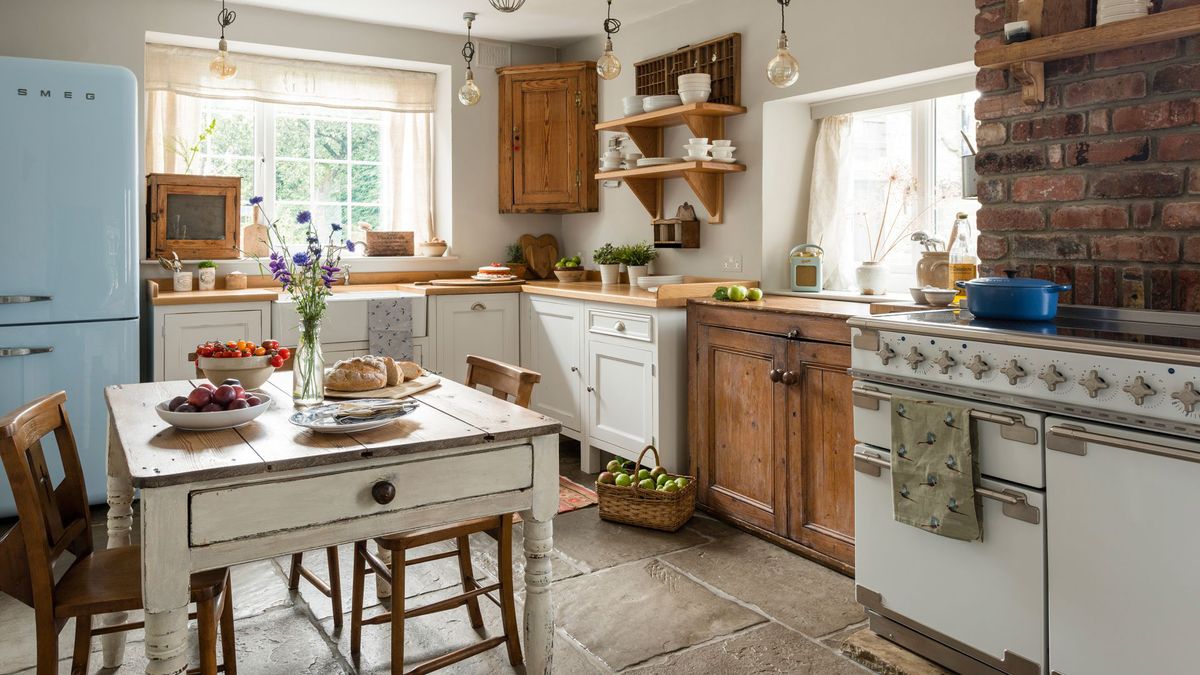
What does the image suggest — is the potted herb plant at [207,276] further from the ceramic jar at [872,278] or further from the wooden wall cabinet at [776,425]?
the ceramic jar at [872,278]

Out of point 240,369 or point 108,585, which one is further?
point 240,369

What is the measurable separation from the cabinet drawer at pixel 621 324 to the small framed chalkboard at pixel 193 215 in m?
2.07

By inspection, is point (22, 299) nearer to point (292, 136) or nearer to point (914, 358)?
point (292, 136)

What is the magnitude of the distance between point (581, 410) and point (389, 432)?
260 cm

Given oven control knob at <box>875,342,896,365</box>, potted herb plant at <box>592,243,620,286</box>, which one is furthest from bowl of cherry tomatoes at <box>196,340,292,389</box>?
potted herb plant at <box>592,243,620,286</box>

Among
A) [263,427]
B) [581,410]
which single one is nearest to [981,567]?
[263,427]

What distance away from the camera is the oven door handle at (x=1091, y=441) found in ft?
5.76

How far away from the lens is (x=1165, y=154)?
89.9 inches

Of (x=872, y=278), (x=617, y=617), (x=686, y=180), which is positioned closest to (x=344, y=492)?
(x=617, y=617)

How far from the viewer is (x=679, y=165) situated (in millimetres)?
4219

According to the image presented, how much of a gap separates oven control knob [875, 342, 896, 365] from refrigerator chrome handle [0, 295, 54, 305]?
3.30 meters

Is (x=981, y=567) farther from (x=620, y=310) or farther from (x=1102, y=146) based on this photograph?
(x=620, y=310)

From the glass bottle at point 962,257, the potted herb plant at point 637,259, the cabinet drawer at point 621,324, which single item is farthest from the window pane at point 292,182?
the glass bottle at point 962,257

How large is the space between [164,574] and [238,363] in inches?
32.5
